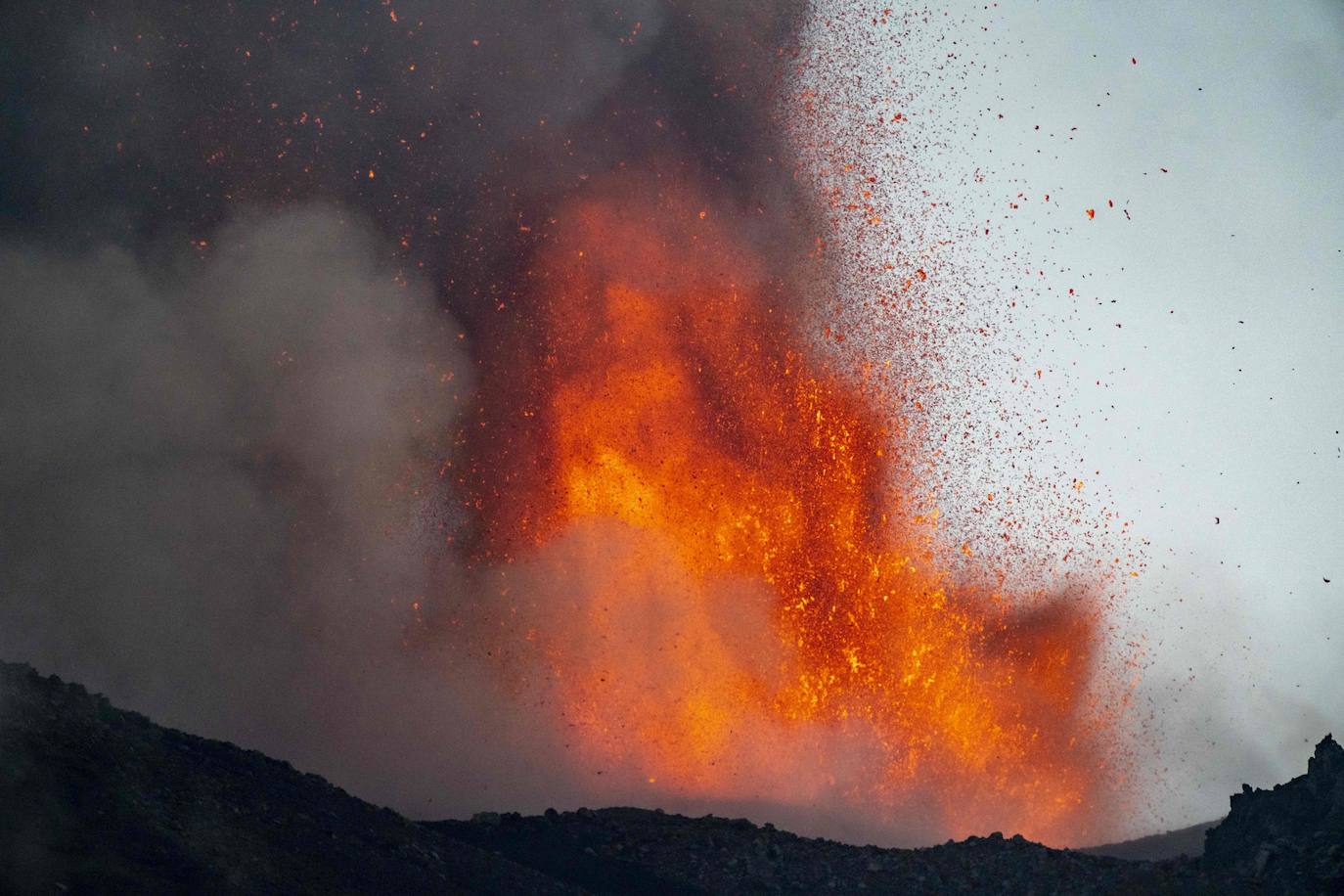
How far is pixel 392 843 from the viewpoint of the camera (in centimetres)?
1814

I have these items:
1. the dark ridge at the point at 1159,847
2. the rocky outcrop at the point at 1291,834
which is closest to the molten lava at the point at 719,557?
the dark ridge at the point at 1159,847

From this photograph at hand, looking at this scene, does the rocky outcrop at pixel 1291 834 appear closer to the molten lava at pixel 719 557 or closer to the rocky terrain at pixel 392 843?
the rocky terrain at pixel 392 843

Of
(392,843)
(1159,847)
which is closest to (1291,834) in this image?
(1159,847)

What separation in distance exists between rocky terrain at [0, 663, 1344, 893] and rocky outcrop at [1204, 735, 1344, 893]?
0.03 metres

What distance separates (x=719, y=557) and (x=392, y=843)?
57.5ft

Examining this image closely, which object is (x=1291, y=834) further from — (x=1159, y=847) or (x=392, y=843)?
(x=392, y=843)

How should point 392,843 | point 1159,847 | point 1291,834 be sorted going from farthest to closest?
point 1159,847, point 1291,834, point 392,843

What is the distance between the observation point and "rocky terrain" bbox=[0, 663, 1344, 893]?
45.4 ft

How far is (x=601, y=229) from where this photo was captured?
3669 centimetres

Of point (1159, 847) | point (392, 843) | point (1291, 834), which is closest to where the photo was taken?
point (392, 843)

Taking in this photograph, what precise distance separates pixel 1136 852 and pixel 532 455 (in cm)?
1823

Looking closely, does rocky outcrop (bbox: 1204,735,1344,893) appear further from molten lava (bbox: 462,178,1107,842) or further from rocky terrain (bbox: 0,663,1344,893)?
molten lava (bbox: 462,178,1107,842)

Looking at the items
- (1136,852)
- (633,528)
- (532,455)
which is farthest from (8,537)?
(1136,852)

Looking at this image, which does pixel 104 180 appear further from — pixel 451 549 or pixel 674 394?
pixel 674 394
